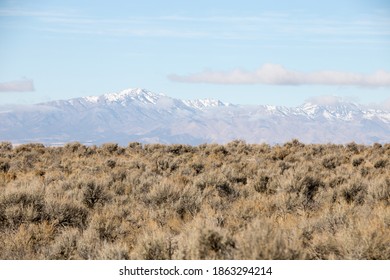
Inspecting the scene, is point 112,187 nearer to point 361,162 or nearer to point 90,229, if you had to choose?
point 90,229

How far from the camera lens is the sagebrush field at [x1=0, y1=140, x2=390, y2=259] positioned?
6465mm

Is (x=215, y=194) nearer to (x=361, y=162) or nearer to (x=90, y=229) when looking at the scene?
(x=90, y=229)

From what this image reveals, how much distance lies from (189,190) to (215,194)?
98cm

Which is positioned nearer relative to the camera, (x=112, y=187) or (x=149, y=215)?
(x=149, y=215)

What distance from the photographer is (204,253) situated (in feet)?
20.2

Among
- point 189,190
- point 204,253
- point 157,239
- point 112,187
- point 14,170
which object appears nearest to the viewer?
point 204,253

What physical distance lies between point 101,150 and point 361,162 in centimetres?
1433

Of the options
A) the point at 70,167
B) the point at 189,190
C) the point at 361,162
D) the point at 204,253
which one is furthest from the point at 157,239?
the point at 361,162

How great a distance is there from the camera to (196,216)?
997 cm

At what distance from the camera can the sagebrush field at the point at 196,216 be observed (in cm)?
646

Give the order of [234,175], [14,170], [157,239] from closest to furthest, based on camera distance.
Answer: [157,239], [234,175], [14,170]

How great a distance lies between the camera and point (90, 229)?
28.0ft

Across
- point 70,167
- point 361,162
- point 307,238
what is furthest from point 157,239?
point 361,162

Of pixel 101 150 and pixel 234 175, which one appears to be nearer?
pixel 234 175
